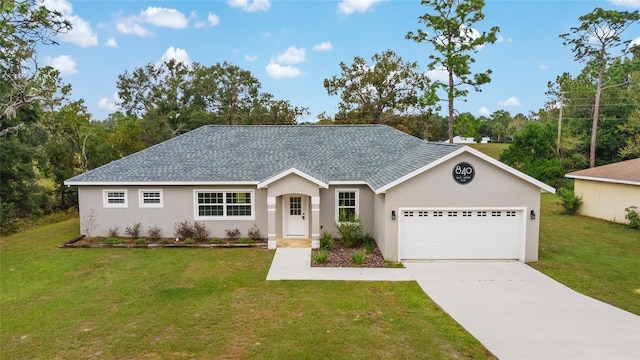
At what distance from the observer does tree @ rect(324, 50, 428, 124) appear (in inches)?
1555

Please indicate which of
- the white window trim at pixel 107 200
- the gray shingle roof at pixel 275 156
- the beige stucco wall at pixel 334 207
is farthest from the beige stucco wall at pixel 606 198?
the white window trim at pixel 107 200

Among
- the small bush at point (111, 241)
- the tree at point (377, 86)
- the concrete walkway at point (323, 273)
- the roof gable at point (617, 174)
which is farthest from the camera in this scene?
the tree at point (377, 86)

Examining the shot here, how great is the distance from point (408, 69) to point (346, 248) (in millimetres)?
29583

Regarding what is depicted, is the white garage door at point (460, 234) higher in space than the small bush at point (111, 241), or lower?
higher

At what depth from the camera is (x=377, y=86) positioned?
39938mm

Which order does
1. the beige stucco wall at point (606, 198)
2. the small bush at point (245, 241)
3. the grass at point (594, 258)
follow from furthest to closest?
the beige stucco wall at point (606, 198)
the small bush at point (245, 241)
the grass at point (594, 258)

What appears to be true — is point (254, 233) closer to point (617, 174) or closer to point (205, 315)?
point (205, 315)

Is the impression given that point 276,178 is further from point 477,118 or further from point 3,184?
point 477,118

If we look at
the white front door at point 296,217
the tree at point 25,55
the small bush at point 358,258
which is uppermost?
the tree at point 25,55

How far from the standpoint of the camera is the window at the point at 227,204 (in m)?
16.3

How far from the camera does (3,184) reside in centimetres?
2223

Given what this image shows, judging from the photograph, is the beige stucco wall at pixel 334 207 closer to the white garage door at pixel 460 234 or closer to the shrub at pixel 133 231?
the white garage door at pixel 460 234

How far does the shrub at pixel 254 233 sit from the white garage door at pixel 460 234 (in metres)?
6.18

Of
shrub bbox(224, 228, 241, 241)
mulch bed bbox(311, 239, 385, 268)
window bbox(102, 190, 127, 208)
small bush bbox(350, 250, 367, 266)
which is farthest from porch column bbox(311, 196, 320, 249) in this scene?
window bbox(102, 190, 127, 208)
